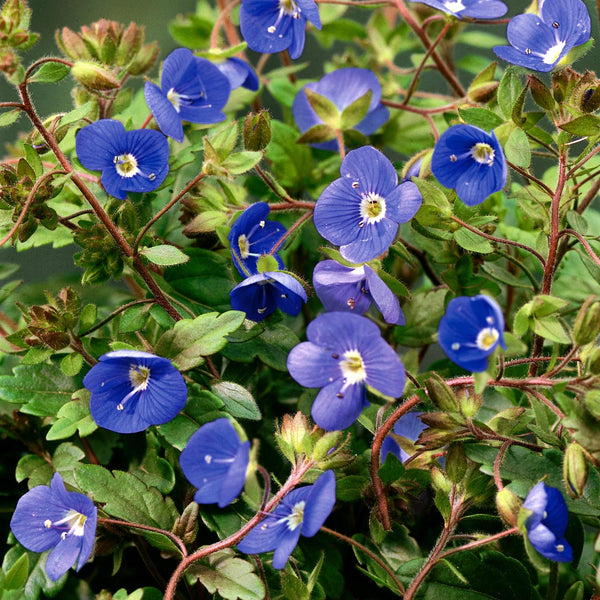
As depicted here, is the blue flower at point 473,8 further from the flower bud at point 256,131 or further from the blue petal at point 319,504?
the blue petal at point 319,504

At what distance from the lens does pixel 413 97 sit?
0.79m

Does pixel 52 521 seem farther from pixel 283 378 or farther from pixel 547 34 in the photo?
pixel 547 34

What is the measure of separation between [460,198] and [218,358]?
21 cm

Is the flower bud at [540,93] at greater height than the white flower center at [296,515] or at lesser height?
greater

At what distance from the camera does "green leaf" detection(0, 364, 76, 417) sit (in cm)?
55

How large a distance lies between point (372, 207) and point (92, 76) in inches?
7.7

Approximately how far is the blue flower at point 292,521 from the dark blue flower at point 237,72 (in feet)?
1.16

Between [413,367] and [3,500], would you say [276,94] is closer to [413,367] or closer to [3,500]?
[413,367]

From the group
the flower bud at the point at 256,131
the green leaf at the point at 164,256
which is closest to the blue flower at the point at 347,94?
the flower bud at the point at 256,131

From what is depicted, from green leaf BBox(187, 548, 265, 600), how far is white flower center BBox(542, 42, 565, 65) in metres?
0.38

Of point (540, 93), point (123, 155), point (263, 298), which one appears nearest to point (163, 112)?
point (123, 155)

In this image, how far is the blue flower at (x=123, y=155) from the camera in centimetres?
54

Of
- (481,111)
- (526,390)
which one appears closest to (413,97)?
(481,111)

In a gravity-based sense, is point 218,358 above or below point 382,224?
below
